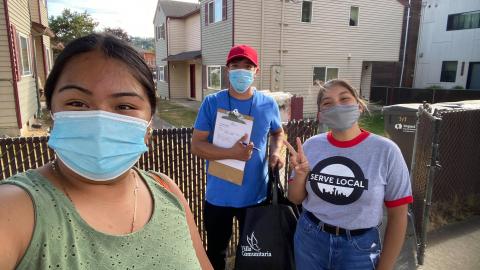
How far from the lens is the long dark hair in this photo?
3.82 feet

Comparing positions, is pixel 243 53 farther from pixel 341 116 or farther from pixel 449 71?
pixel 449 71

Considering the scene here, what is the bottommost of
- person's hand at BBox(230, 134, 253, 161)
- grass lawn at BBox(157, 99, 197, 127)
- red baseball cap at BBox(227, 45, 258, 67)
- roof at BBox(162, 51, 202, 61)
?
grass lawn at BBox(157, 99, 197, 127)

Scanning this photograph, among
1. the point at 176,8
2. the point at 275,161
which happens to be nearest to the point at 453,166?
the point at 275,161

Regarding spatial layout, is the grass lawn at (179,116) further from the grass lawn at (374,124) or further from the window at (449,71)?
the window at (449,71)

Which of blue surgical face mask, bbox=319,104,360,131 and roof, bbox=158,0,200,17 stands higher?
roof, bbox=158,0,200,17

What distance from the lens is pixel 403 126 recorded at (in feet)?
18.1

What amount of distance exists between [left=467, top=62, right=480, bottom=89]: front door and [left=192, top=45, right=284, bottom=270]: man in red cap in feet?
78.6

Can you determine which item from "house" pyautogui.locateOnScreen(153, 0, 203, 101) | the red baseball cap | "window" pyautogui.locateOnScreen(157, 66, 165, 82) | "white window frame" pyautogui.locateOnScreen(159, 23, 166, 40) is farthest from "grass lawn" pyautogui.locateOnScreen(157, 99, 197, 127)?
the red baseball cap

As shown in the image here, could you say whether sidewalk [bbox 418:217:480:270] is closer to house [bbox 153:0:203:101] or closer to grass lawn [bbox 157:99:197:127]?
grass lawn [bbox 157:99:197:127]

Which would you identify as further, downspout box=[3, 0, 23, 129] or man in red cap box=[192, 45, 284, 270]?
downspout box=[3, 0, 23, 129]

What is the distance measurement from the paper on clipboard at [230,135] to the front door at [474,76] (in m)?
24.2

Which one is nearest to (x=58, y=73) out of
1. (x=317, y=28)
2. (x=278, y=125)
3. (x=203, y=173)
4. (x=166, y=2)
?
(x=278, y=125)

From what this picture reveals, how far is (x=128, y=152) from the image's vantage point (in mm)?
1302

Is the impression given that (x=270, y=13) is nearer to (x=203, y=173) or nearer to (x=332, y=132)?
(x=203, y=173)
